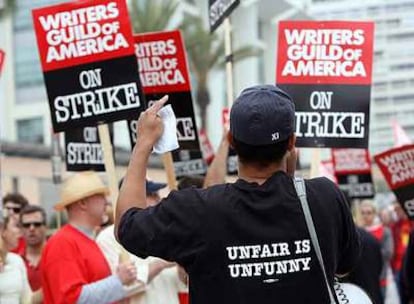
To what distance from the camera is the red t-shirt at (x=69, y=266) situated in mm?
→ 5363

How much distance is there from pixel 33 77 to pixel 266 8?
57.9 feet

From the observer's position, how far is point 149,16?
32.8 metres

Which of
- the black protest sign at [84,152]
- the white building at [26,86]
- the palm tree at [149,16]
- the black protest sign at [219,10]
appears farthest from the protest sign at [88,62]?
the white building at [26,86]

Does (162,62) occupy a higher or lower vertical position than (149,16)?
higher

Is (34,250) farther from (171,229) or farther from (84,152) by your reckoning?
(171,229)

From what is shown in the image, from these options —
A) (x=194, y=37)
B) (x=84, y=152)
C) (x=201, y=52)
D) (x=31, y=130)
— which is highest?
(x=84, y=152)

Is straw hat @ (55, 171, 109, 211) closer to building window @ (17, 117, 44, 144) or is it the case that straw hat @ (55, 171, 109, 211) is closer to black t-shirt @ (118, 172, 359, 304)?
black t-shirt @ (118, 172, 359, 304)

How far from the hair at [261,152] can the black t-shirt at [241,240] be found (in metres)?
0.08

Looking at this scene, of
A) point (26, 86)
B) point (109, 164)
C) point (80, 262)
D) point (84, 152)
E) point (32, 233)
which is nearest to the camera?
point (80, 262)

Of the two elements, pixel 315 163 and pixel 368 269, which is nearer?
pixel 315 163

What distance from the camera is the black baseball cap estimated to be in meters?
3.05

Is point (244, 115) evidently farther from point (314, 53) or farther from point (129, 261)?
point (314, 53)

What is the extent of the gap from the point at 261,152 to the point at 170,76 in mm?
3733

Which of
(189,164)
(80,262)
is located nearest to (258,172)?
(80,262)
